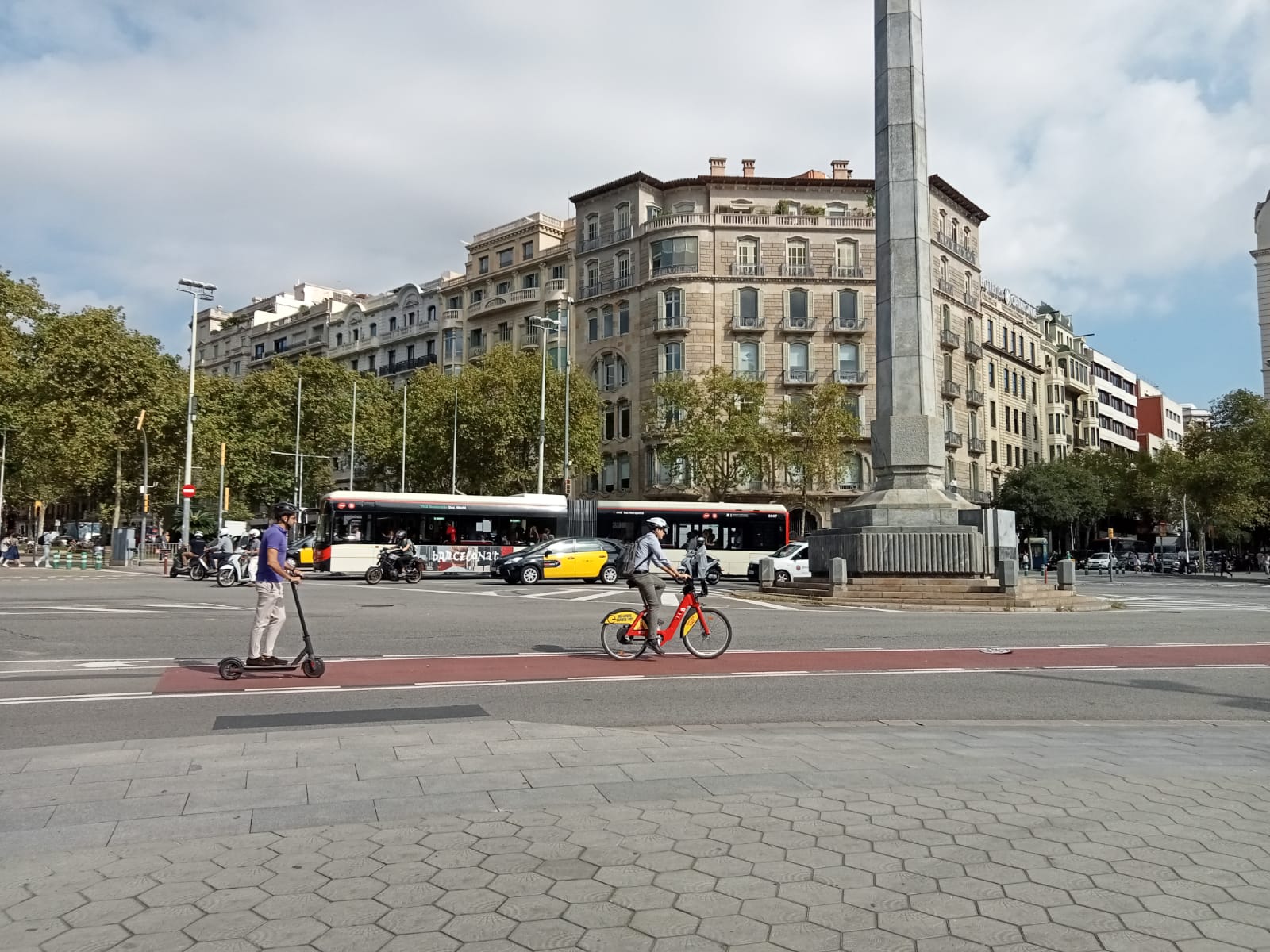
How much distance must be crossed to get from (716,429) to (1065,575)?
26.8 meters

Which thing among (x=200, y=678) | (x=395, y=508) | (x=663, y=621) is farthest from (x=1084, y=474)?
(x=200, y=678)

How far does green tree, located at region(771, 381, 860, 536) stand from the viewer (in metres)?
50.0

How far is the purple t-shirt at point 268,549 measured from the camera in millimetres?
10141

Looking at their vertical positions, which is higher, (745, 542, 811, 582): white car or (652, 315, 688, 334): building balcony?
(652, 315, 688, 334): building balcony

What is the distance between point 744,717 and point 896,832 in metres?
3.55

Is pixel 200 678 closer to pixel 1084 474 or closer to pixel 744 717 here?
pixel 744 717

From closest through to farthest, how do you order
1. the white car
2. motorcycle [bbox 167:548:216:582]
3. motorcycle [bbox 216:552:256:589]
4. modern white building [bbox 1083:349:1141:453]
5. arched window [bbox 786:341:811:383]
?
motorcycle [bbox 216:552:256:589] → the white car → motorcycle [bbox 167:548:216:582] → arched window [bbox 786:341:811:383] → modern white building [bbox 1083:349:1141:453]

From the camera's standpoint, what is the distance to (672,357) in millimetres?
58062

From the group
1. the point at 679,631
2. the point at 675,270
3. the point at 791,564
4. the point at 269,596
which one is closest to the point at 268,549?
the point at 269,596

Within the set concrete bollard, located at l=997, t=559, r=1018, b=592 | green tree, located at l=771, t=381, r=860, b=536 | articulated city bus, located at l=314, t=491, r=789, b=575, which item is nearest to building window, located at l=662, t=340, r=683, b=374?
green tree, located at l=771, t=381, r=860, b=536

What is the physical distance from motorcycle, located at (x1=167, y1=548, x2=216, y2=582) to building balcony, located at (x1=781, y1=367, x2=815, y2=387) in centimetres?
3307

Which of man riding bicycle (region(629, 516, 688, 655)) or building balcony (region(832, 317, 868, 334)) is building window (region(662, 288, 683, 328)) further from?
man riding bicycle (region(629, 516, 688, 655))

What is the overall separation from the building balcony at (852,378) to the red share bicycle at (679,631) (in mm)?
46776

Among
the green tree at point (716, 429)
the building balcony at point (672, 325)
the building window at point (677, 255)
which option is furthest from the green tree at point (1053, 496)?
the building window at point (677, 255)
